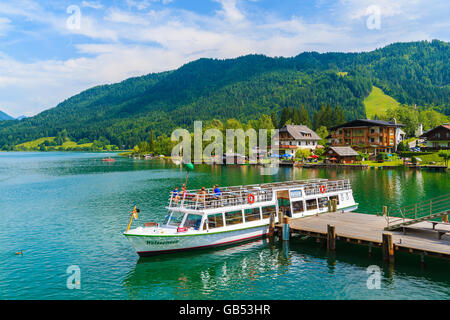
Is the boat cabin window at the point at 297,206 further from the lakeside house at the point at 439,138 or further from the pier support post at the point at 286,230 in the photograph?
the lakeside house at the point at 439,138

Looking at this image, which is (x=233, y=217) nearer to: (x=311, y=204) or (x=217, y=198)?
(x=217, y=198)

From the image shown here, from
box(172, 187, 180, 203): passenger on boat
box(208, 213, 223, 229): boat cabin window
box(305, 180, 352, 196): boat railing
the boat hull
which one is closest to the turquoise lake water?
the boat hull

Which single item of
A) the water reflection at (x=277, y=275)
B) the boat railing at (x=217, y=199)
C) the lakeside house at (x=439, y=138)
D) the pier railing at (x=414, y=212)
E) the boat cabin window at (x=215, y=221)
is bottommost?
the water reflection at (x=277, y=275)

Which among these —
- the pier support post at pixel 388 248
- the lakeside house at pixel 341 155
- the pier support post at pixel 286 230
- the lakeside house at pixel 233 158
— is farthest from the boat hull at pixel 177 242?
the lakeside house at pixel 233 158

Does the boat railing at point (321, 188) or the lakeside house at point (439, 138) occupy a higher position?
the lakeside house at point (439, 138)

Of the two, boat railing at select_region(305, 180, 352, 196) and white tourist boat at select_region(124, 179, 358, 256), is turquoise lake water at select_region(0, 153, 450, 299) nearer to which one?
white tourist boat at select_region(124, 179, 358, 256)

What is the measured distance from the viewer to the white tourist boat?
2877cm

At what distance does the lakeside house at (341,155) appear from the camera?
124m

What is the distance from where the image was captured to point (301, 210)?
124 ft

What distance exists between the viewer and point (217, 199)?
32250 mm

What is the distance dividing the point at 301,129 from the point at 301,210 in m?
129
